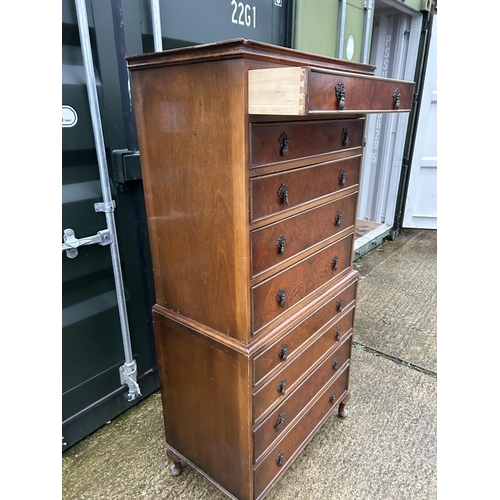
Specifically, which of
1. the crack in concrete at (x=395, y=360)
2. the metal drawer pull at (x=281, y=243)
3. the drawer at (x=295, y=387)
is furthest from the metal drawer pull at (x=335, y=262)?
the crack in concrete at (x=395, y=360)

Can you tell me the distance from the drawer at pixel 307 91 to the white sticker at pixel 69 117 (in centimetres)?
88

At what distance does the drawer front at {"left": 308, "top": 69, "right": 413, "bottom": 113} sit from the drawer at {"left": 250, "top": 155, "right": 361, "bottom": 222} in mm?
277

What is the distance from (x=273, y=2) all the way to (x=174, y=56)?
138cm

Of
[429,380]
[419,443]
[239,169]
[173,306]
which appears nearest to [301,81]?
[239,169]

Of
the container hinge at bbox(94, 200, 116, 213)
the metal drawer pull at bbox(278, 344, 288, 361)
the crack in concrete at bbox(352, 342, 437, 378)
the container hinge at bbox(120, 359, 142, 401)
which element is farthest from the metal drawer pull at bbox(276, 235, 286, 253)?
the crack in concrete at bbox(352, 342, 437, 378)

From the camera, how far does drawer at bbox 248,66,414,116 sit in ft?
2.92

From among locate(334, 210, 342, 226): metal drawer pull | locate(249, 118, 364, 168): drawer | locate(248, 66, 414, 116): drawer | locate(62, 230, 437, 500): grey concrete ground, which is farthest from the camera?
locate(62, 230, 437, 500): grey concrete ground

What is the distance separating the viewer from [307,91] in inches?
34.8

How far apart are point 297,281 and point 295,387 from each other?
475mm

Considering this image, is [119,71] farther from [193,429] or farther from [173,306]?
[193,429]

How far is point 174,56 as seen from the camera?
3.63ft

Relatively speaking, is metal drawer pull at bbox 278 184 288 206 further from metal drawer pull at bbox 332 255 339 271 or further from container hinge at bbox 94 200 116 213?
container hinge at bbox 94 200 116 213

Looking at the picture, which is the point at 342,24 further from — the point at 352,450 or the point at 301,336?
the point at 352,450

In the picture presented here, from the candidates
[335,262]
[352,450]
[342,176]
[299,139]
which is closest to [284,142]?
[299,139]
